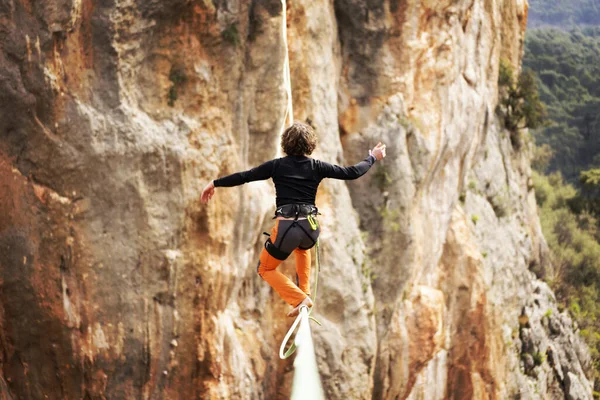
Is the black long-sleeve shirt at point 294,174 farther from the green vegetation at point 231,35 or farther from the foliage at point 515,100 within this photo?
the foliage at point 515,100

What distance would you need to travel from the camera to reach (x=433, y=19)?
53.3ft


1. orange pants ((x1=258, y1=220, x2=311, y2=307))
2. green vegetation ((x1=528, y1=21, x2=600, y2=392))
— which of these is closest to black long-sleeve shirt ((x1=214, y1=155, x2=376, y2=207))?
orange pants ((x1=258, y1=220, x2=311, y2=307))

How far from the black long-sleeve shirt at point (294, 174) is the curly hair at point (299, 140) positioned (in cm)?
8

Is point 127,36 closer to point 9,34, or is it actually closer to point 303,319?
point 9,34

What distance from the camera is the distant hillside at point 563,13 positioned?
9312 centimetres

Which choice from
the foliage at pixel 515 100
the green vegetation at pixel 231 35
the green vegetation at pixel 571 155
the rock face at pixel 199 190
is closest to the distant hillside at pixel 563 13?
the green vegetation at pixel 571 155

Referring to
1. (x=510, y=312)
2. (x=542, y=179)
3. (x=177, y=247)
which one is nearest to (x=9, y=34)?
(x=177, y=247)

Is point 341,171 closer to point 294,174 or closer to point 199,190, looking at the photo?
point 294,174

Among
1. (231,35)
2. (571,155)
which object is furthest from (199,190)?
(571,155)

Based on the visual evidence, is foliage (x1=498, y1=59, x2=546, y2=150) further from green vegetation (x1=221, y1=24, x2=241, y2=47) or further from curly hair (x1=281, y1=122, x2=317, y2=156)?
curly hair (x1=281, y1=122, x2=317, y2=156)

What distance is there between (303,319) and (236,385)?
226 inches

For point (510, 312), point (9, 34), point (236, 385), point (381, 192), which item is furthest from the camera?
point (510, 312)

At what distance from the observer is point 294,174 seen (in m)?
7.09

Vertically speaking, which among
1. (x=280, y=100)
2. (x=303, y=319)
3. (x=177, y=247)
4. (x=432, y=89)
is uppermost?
(x=432, y=89)
